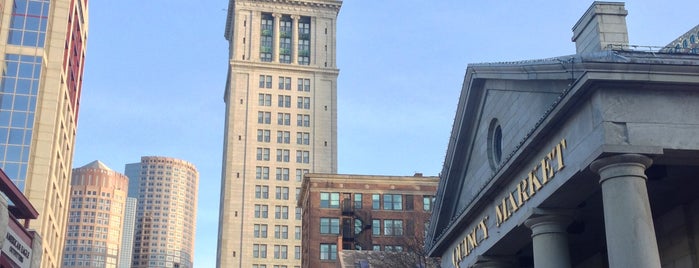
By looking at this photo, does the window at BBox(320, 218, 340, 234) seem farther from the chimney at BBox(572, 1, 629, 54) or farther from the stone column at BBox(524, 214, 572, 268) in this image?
the chimney at BBox(572, 1, 629, 54)

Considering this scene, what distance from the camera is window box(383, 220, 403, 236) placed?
96669mm

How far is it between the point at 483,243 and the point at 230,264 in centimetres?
10719

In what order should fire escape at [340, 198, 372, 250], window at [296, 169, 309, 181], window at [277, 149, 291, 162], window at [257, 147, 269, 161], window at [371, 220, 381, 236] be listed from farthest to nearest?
1. window at [277, 149, 291, 162]
2. window at [257, 147, 269, 161]
3. window at [296, 169, 309, 181]
4. window at [371, 220, 381, 236]
5. fire escape at [340, 198, 372, 250]

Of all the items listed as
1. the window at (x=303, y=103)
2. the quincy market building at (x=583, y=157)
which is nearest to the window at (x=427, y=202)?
the window at (x=303, y=103)

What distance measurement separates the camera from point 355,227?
9731 centimetres

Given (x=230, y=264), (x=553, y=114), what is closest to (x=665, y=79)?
(x=553, y=114)

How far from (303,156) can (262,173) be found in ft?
24.6

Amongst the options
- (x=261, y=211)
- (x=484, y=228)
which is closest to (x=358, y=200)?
(x=261, y=211)

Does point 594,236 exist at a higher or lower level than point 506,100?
lower

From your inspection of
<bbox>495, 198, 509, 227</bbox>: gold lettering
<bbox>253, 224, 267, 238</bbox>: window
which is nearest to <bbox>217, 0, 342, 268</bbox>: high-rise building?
<bbox>253, 224, 267, 238</bbox>: window

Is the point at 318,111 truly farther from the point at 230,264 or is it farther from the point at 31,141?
the point at 31,141

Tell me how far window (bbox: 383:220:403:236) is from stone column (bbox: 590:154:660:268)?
7750cm

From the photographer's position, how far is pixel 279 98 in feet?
483

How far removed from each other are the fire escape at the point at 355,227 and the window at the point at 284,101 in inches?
1988
